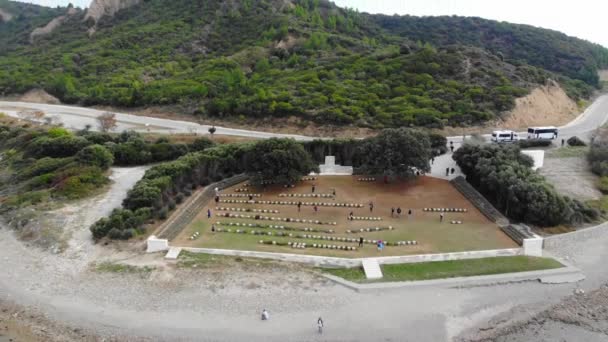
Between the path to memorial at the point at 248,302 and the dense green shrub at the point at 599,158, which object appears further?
the dense green shrub at the point at 599,158

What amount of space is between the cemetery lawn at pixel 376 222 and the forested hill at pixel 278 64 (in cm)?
1601

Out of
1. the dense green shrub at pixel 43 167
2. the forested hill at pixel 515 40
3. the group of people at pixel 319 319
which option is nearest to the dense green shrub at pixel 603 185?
the group of people at pixel 319 319

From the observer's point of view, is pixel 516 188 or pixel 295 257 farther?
pixel 516 188

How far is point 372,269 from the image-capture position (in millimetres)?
25234

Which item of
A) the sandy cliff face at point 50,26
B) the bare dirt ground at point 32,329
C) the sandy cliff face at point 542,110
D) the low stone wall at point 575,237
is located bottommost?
the bare dirt ground at point 32,329

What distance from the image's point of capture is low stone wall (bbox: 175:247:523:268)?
25969mm

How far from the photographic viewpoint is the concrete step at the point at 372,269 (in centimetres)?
2481

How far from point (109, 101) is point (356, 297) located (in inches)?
2146

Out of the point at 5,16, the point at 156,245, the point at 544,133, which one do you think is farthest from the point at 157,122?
the point at 5,16

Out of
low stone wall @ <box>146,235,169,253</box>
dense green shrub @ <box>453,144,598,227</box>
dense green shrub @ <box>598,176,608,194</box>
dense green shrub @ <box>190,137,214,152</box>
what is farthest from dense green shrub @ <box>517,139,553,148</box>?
low stone wall @ <box>146,235,169,253</box>

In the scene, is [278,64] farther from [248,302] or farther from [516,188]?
[248,302]

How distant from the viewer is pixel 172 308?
22344 mm

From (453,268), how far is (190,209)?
18.2 meters

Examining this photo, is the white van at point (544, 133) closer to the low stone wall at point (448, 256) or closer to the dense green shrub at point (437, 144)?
the dense green shrub at point (437, 144)
